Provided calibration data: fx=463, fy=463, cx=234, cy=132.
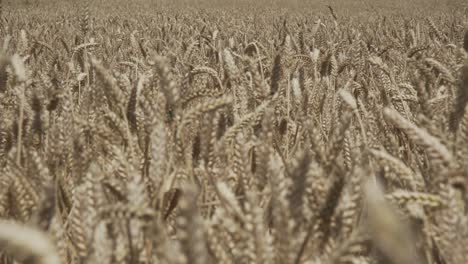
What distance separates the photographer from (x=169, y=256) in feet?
1.60

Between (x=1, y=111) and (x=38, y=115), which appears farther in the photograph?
(x=1, y=111)

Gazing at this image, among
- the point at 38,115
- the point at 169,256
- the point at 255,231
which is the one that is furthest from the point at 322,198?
the point at 38,115

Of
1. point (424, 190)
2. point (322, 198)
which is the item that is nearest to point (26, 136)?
point (322, 198)

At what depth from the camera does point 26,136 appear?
3.81ft

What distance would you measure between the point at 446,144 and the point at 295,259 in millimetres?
348

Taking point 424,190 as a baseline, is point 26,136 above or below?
above

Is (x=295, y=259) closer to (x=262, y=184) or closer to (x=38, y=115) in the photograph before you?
(x=262, y=184)

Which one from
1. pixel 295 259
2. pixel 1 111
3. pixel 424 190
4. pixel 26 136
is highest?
pixel 1 111

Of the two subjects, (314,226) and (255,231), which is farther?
(314,226)

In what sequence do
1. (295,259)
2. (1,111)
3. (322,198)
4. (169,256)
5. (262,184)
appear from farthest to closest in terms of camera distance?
(1,111), (262,184), (322,198), (295,259), (169,256)

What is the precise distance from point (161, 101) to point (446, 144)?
540mm

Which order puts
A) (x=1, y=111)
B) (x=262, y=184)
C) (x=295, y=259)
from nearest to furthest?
1. (x=295, y=259)
2. (x=262, y=184)
3. (x=1, y=111)

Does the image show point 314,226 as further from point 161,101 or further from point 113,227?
point 161,101

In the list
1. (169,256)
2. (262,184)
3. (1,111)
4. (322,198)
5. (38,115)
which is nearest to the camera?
(169,256)
